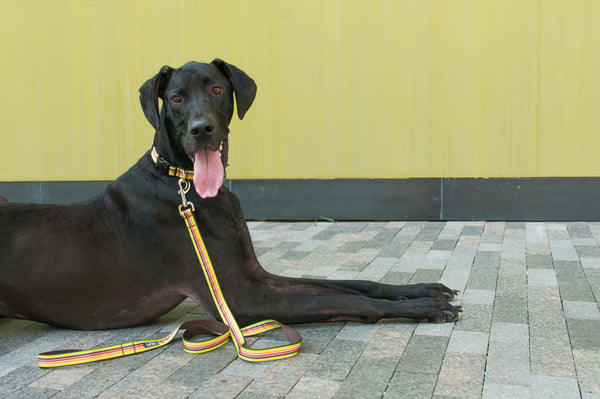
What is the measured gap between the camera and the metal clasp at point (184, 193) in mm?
2668

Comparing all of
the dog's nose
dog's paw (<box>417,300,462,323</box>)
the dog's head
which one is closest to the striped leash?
the dog's head

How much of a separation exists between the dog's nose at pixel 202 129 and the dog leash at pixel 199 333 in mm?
260

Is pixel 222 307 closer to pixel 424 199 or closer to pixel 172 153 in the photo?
pixel 172 153

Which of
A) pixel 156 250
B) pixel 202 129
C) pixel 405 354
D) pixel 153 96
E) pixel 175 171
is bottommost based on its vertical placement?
pixel 405 354

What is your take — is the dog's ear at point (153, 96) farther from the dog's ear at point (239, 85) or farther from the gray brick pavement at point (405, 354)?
the gray brick pavement at point (405, 354)

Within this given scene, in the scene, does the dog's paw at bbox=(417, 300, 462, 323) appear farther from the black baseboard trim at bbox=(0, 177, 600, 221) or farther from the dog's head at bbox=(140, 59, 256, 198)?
the black baseboard trim at bbox=(0, 177, 600, 221)

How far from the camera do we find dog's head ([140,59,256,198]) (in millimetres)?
2617

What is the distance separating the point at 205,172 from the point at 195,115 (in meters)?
0.27

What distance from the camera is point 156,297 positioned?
275cm

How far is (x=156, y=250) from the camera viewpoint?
2713 millimetres

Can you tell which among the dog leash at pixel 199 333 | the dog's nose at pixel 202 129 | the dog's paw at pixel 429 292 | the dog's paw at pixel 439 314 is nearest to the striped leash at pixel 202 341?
the dog leash at pixel 199 333

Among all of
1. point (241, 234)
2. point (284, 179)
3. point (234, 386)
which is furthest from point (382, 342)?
point (284, 179)

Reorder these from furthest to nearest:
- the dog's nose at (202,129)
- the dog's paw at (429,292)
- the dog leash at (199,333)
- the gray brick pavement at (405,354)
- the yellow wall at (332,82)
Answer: the yellow wall at (332,82), the dog's paw at (429,292), the dog's nose at (202,129), the dog leash at (199,333), the gray brick pavement at (405,354)

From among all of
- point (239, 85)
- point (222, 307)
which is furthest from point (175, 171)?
point (222, 307)
